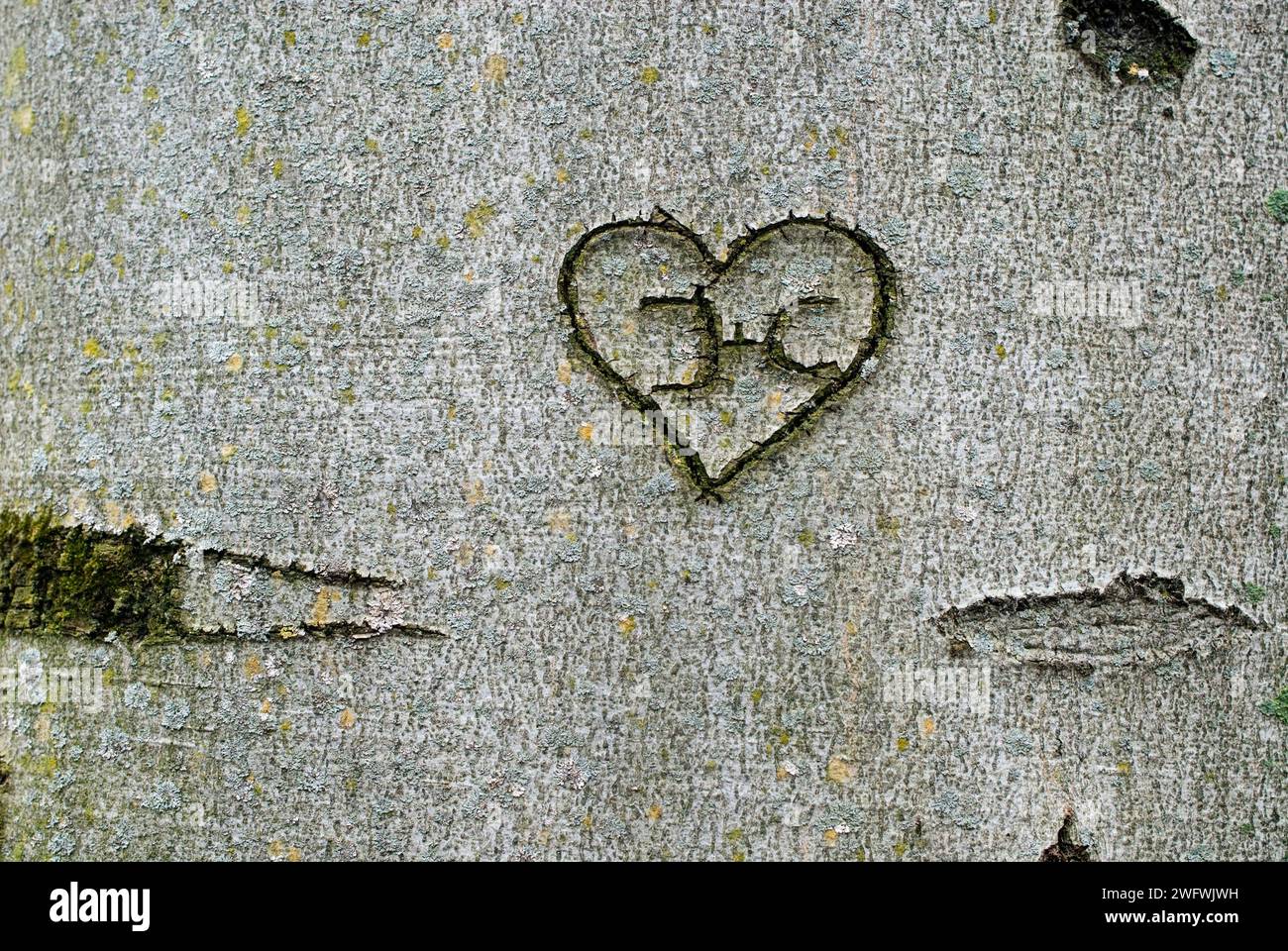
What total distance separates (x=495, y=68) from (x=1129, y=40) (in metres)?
0.82

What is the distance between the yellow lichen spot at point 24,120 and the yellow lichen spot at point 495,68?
27.8 inches

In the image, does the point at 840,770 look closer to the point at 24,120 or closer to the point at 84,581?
the point at 84,581

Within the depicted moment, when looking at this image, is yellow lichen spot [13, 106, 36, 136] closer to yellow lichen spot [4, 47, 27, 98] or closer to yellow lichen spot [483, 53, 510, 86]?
yellow lichen spot [4, 47, 27, 98]

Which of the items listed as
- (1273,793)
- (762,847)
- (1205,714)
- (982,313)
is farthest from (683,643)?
(1273,793)

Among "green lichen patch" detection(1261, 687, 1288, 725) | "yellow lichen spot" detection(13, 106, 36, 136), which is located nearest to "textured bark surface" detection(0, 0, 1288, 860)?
"green lichen patch" detection(1261, 687, 1288, 725)

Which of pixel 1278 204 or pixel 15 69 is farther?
pixel 15 69

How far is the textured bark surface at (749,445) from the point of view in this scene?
1270 millimetres

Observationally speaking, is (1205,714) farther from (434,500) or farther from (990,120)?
(434,500)

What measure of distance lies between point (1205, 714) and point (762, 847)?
0.59 metres

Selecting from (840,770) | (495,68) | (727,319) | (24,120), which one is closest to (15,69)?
(24,120)

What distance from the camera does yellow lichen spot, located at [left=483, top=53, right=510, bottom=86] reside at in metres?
1.30

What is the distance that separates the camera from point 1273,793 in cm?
130

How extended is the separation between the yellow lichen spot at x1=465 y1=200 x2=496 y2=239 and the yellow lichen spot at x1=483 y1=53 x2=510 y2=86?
0.16m

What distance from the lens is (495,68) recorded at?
1.30 m
